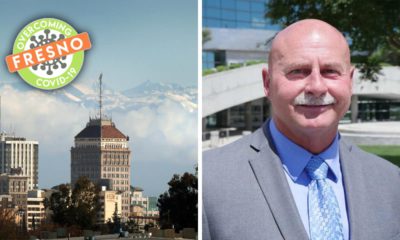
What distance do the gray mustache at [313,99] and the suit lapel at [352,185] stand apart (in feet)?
0.85

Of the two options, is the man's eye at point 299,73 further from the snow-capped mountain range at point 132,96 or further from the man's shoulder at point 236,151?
the snow-capped mountain range at point 132,96

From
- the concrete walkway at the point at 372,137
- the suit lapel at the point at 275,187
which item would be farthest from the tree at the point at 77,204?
the concrete walkway at the point at 372,137

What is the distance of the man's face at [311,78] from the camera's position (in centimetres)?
173

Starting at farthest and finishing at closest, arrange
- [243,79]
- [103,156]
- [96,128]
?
[243,79] < [103,156] < [96,128]

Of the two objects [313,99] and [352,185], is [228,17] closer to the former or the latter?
[352,185]

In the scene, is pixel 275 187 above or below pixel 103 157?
below

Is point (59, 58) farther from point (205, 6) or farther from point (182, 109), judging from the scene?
point (205, 6)

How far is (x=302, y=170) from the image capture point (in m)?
1.88

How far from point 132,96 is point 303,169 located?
122cm

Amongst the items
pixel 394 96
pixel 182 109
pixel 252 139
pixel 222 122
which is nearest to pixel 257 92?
pixel 222 122

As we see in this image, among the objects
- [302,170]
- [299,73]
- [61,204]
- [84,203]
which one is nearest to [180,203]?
[84,203]

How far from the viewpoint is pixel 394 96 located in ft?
65.9

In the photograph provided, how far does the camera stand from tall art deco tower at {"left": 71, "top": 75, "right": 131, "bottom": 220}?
2.82 meters

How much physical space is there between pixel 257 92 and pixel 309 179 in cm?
1411
